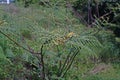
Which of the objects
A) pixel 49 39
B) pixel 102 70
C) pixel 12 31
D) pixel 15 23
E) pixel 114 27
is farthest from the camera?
pixel 114 27

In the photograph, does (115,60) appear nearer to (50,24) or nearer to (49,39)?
(50,24)

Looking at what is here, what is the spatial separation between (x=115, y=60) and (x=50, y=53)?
219 cm

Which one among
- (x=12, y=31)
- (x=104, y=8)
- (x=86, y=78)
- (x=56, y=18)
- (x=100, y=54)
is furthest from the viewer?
(x=104, y=8)

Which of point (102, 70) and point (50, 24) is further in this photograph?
point (102, 70)

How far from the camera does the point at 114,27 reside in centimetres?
689

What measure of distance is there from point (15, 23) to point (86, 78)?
1545mm

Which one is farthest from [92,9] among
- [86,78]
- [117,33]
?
[86,78]

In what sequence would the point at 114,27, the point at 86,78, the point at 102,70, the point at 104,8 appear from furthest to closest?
the point at 104,8
the point at 114,27
the point at 102,70
the point at 86,78

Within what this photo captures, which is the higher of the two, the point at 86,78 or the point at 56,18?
the point at 56,18

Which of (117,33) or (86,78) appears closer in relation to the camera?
(86,78)

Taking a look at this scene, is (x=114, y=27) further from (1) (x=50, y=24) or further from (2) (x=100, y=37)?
(1) (x=50, y=24)

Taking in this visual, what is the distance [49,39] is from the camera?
327cm

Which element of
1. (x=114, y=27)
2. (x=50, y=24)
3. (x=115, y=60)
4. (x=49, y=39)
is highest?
(x=49, y=39)

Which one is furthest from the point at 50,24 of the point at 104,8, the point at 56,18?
the point at 104,8
